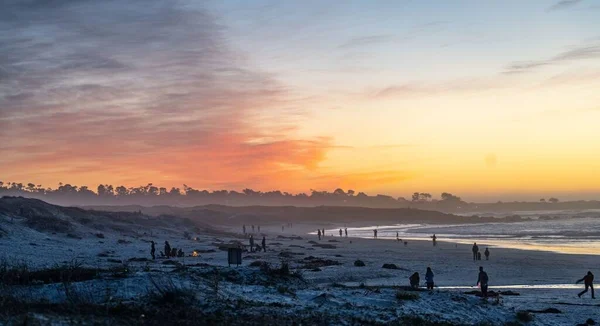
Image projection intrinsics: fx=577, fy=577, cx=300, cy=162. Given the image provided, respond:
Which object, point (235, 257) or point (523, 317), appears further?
point (235, 257)

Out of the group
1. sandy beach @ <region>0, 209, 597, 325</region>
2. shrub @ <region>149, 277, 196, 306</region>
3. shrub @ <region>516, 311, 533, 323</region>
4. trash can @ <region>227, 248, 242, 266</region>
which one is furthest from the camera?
trash can @ <region>227, 248, 242, 266</region>

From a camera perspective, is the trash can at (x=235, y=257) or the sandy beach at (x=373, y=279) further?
the trash can at (x=235, y=257)

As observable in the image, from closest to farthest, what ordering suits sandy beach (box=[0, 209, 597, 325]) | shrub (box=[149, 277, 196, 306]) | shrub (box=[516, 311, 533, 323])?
1. shrub (box=[149, 277, 196, 306])
2. sandy beach (box=[0, 209, 597, 325])
3. shrub (box=[516, 311, 533, 323])

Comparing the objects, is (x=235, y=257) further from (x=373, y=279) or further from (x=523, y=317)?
(x=523, y=317)

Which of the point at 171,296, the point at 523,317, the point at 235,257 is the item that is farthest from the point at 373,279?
the point at 171,296

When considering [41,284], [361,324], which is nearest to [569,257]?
[361,324]

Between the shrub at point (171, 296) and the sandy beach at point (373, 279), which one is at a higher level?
the shrub at point (171, 296)

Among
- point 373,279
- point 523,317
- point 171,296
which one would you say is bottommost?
point 373,279

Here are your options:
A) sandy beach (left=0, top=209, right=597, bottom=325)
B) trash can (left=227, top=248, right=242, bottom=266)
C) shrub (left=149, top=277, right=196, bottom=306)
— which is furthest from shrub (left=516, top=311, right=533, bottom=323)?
trash can (left=227, top=248, right=242, bottom=266)

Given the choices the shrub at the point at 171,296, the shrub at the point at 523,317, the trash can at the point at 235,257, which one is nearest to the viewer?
the shrub at the point at 171,296

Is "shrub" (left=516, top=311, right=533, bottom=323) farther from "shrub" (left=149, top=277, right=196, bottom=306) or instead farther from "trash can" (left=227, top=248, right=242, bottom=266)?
"trash can" (left=227, top=248, right=242, bottom=266)

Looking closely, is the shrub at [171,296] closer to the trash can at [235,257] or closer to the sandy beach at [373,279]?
the sandy beach at [373,279]

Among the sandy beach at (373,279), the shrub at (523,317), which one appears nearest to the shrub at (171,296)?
the sandy beach at (373,279)

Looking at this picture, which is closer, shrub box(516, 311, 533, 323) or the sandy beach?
the sandy beach
